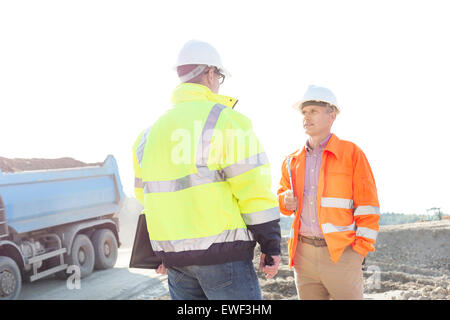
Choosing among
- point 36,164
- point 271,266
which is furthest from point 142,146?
point 36,164

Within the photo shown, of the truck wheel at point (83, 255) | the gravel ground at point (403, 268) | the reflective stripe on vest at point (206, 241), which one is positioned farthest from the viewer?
the truck wheel at point (83, 255)

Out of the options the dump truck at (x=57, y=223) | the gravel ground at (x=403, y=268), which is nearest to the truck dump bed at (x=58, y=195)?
the dump truck at (x=57, y=223)

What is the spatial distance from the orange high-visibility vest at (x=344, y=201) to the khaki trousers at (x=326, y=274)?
7cm

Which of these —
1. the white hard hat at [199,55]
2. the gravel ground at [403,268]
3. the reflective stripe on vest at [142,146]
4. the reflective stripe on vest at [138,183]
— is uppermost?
the white hard hat at [199,55]

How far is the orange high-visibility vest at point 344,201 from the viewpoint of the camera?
3467mm

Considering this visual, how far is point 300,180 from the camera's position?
148 inches

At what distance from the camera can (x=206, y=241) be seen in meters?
2.58

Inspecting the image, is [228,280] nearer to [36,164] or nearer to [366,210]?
[366,210]

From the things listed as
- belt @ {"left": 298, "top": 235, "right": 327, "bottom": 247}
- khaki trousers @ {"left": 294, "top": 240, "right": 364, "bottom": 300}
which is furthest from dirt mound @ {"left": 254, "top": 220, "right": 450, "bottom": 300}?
belt @ {"left": 298, "top": 235, "right": 327, "bottom": 247}

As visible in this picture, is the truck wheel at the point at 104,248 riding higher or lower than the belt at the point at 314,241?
lower

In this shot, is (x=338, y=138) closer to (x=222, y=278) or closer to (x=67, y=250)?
(x=222, y=278)

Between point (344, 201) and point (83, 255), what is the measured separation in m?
7.86

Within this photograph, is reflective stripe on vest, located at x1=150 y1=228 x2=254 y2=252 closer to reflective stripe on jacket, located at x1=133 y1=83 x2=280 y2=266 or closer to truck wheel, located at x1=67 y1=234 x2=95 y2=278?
reflective stripe on jacket, located at x1=133 y1=83 x2=280 y2=266

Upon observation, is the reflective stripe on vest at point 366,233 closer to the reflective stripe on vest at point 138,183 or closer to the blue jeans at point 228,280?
the blue jeans at point 228,280
